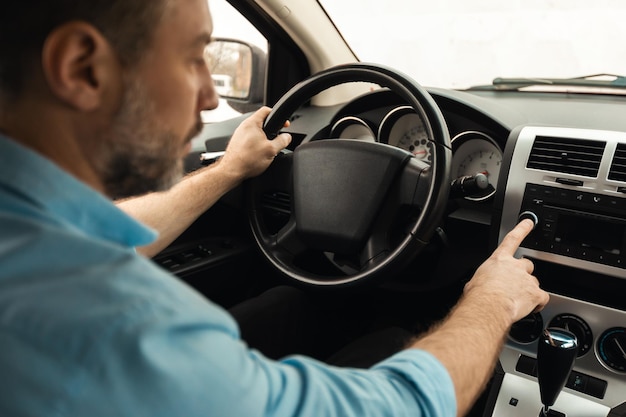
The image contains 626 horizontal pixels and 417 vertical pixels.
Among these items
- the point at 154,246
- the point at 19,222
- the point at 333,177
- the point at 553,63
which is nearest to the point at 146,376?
the point at 19,222

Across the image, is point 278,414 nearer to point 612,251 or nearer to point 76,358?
point 76,358

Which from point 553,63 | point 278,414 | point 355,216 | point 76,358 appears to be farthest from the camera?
point 553,63

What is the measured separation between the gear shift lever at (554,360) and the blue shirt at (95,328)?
2.65 feet

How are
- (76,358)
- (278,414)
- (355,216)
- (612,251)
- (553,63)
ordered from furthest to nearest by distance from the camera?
(553,63)
(355,216)
(612,251)
(278,414)
(76,358)

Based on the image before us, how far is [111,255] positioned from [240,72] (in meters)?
1.89

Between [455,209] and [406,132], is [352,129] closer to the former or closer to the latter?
[406,132]

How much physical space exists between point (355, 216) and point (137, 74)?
0.88 metres

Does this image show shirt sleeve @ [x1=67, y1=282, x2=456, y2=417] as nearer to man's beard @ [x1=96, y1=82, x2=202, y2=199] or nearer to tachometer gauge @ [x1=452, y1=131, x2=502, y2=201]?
man's beard @ [x1=96, y1=82, x2=202, y2=199]

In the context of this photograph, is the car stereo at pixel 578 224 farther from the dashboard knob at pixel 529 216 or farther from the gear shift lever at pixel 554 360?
the gear shift lever at pixel 554 360

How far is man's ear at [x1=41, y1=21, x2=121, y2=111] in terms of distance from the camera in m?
0.58

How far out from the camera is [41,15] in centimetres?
58

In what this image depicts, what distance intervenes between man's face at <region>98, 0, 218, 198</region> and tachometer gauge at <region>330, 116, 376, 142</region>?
118 centimetres

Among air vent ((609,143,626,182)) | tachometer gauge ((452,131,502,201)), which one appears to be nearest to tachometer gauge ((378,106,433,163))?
tachometer gauge ((452,131,502,201))

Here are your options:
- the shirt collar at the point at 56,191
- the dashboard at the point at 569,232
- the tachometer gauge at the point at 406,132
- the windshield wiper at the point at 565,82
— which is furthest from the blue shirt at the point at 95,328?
the windshield wiper at the point at 565,82
